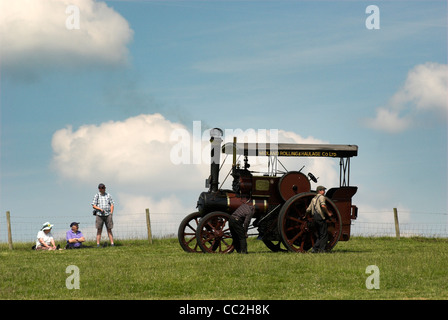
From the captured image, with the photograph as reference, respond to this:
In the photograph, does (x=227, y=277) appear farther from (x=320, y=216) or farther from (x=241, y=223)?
(x=320, y=216)

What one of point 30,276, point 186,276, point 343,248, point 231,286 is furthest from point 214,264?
point 343,248

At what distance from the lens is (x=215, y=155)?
61.4 ft

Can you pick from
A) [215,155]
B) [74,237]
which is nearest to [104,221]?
[74,237]

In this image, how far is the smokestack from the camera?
61.2 feet

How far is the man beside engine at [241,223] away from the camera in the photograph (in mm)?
17691

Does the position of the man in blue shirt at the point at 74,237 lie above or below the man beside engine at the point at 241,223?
below

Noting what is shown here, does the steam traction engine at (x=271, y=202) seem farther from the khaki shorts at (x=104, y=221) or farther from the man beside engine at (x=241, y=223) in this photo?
the khaki shorts at (x=104, y=221)

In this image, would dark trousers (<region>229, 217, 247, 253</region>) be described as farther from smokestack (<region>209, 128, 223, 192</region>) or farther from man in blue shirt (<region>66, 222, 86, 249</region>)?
man in blue shirt (<region>66, 222, 86, 249</region>)

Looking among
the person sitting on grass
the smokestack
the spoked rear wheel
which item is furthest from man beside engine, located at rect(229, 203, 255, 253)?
the person sitting on grass

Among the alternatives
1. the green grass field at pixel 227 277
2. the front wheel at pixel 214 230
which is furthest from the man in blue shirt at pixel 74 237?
the front wheel at pixel 214 230

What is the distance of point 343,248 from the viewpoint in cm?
2102

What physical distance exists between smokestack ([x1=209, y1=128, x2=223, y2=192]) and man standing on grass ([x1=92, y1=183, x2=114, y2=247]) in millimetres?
5575

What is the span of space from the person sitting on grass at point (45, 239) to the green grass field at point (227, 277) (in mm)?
3504
